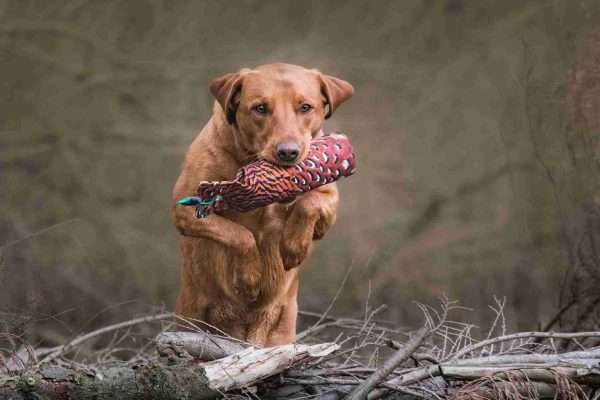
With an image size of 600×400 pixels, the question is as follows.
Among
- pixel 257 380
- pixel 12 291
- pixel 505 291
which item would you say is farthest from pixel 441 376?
pixel 505 291

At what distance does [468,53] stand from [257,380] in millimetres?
6311

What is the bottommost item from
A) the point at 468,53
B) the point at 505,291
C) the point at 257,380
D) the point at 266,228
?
the point at 505,291

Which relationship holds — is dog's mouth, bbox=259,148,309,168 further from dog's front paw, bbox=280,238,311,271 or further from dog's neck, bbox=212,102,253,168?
dog's front paw, bbox=280,238,311,271

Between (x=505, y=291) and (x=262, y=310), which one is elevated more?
(x=262, y=310)

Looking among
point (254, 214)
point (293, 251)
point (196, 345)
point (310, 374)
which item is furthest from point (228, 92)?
point (310, 374)

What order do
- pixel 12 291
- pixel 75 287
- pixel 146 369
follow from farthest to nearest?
1. pixel 75 287
2. pixel 12 291
3. pixel 146 369

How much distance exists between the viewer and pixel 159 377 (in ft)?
16.0

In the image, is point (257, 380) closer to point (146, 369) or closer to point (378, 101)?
point (146, 369)

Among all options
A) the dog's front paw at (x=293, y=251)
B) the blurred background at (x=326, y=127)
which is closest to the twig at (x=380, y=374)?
the dog's front paw at (x=293, y=251)

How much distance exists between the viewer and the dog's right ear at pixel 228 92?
549 cm

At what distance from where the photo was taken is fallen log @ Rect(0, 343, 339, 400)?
4707mm

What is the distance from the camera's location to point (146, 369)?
4.88 meters

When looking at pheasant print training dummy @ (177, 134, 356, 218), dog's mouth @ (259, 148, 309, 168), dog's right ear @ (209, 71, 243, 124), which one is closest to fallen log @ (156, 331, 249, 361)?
pheasant print training dummy @ (177, 134, 356, 218)

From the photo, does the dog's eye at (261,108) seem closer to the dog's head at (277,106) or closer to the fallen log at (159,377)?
the dog's head at (277,106)
